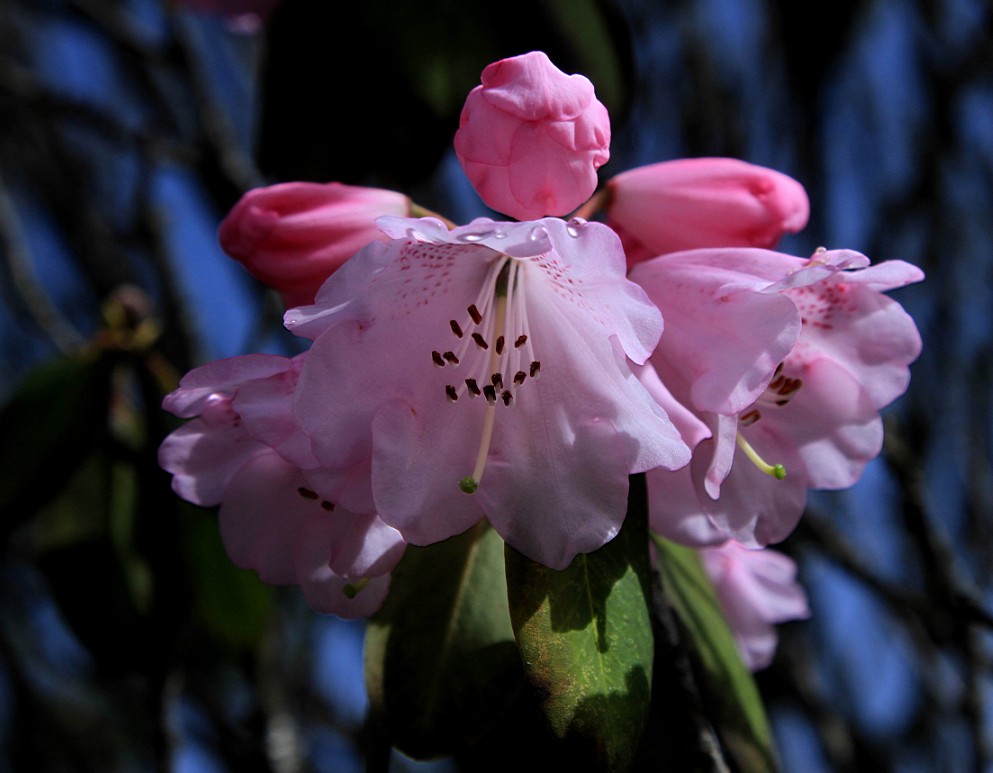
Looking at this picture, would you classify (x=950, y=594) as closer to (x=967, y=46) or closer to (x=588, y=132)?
(x=588, y=132)

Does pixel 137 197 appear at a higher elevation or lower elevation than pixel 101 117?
lower

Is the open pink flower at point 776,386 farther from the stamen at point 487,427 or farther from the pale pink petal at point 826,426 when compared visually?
the stamen at point 487,427

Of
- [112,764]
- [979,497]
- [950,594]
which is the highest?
[950,594]

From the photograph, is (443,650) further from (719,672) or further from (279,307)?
(279,307)

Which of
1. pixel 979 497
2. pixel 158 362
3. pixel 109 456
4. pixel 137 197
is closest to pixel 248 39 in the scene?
pixel 137 197

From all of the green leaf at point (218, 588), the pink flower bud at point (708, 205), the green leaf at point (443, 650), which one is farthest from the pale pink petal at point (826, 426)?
the green leaf at point (218, 588)

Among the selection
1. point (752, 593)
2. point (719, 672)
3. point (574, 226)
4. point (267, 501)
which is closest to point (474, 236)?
point (574, 226)

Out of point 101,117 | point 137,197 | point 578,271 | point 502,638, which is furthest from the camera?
point 137,197
